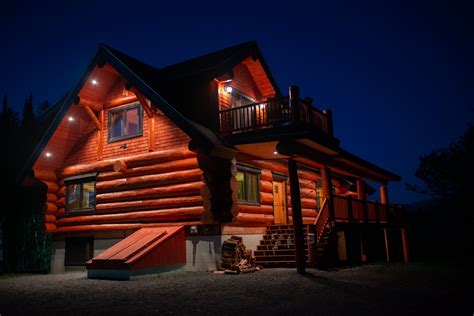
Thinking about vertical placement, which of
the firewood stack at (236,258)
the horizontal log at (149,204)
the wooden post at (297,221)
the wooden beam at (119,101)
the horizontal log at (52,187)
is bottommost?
the firewood stack at (236,258)

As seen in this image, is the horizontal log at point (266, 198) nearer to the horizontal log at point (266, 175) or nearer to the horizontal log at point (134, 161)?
the horizontal log at point (266, 175)

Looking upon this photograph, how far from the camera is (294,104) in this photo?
15227 millimetres

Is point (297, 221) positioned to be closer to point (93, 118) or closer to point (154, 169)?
point (154, 169)

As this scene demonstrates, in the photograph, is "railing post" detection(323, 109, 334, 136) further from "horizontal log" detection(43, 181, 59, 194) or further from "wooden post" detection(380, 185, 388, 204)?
"horizontal log" detection(43, 181, 59, 194)

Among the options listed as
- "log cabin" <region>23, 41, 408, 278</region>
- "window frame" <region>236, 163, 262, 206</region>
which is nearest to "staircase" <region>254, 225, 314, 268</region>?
"log cabin" <region>23, 41, 408, 278</region>

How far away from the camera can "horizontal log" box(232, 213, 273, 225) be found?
16791 mm

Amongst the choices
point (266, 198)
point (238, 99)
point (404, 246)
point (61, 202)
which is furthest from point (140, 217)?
point (404, 246)

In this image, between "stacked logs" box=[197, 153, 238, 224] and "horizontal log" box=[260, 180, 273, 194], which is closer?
"stacked logs" box=[197, 153, 238, 224]

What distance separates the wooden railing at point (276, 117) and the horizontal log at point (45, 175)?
882 cm

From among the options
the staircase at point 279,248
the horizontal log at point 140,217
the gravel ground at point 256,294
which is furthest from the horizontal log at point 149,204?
the staircase at point 279,248

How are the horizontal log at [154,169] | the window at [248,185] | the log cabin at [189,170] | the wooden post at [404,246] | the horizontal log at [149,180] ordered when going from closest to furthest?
the log cabin at [189,170] < the horizontal log at [149,180] < the horizontal log at [154,169] < the window at [248,185] < the wooden post at [404,246]

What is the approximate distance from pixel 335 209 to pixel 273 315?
31.1 feet

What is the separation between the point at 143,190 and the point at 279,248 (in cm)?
585

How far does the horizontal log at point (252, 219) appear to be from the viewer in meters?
16.8
